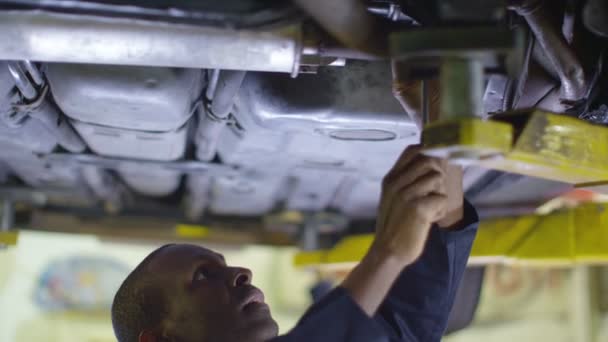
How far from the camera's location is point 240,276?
52.4 inches

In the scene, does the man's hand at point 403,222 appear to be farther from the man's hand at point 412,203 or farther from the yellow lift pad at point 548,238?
the yellow lift pad at point 548,238

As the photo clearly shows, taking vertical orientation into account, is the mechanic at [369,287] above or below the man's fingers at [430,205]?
below

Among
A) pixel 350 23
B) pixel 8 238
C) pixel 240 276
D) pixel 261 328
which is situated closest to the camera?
pixel 350 23

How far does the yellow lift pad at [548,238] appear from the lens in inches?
63.9

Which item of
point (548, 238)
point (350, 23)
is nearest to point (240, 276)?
point (350, 23)

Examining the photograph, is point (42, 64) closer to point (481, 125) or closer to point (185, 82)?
point (185, 82)

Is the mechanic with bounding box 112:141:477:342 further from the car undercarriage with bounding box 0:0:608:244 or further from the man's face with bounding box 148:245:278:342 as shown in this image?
the car undercarriage with bounding box 0:0:608:244

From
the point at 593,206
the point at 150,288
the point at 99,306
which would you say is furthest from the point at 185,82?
the point at 99,306

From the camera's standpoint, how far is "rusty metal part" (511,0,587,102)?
2.95 ft

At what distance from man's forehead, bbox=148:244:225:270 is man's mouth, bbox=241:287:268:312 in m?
0.15

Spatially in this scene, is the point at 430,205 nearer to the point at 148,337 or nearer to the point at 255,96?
the point at 255,96

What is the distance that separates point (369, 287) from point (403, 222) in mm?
90

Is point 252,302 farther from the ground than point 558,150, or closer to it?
closer to it

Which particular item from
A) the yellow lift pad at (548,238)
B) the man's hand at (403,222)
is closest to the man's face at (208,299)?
the man's hand at (403,222)
